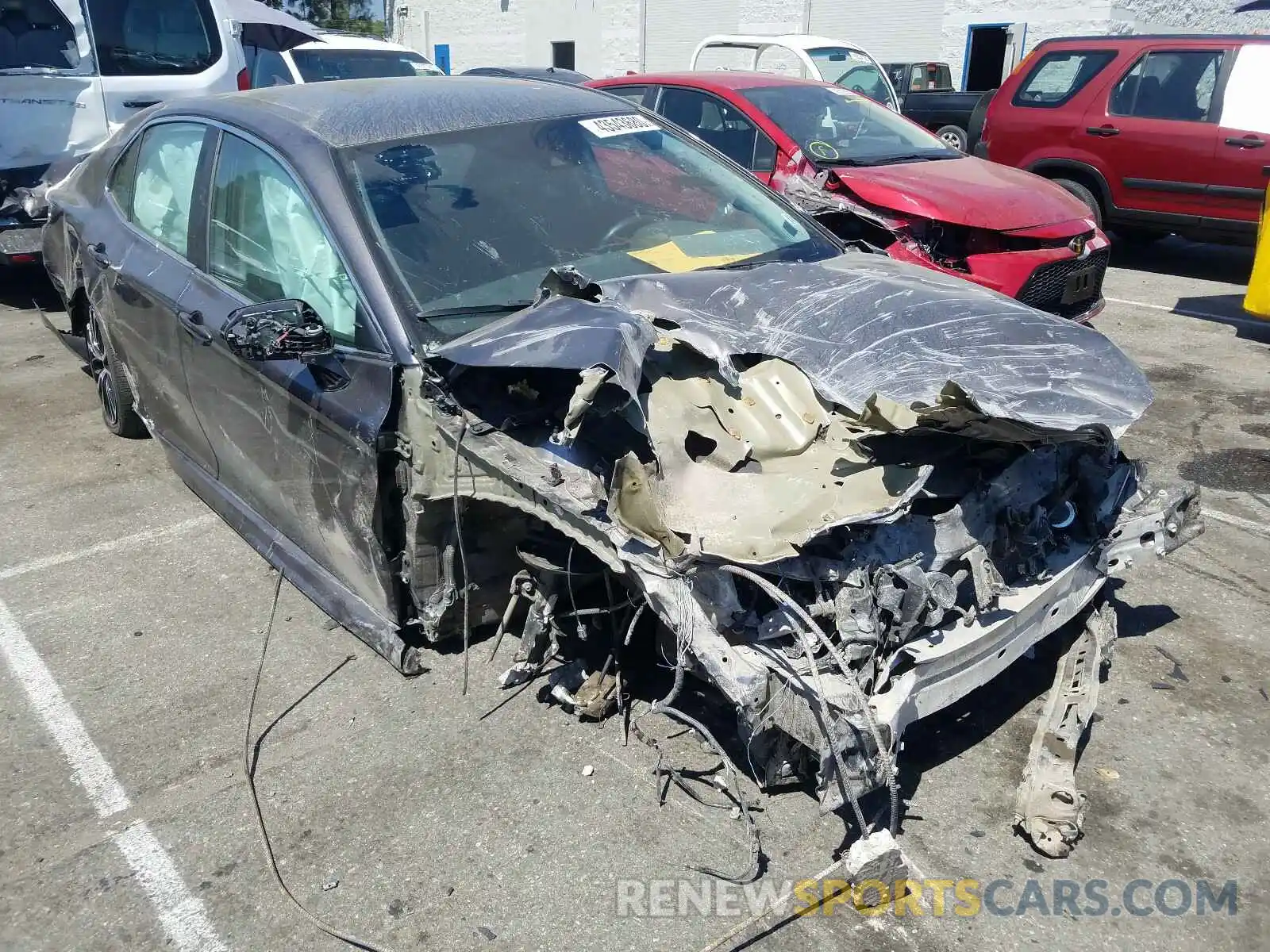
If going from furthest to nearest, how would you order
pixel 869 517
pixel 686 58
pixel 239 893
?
pixel 686 58 < pixel 239 893 < pixel 869 517

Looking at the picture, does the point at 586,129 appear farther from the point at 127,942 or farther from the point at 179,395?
the point at 127,942

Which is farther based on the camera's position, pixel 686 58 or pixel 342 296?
pixel 686 58

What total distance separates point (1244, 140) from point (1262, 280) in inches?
82.7

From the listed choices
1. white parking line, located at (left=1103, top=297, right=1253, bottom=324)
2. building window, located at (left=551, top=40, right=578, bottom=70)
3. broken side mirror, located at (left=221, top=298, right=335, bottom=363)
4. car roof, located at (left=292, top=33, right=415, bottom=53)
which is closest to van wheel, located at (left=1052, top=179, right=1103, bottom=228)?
white parking line, located at (left=1103, top=297, right=1253, bottom=324)

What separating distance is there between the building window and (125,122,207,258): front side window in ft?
79.8

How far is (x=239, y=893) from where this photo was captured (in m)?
2.72

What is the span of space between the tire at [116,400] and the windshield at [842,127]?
4.38 meters

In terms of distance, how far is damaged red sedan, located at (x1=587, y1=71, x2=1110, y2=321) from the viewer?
637 cm

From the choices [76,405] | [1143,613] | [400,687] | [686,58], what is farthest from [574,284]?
[686,58]

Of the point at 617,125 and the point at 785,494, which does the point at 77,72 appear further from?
the point at 785,494

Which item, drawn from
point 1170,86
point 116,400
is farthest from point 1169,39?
Answer: point 116,400

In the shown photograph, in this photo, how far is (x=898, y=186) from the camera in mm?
6559

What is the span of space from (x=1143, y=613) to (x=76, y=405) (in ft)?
18.5

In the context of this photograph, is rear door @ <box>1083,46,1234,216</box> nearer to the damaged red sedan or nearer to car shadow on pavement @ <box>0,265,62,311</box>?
the damaged red sedan
